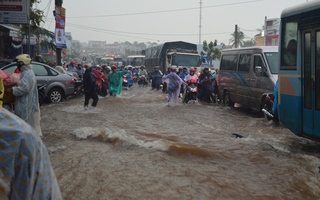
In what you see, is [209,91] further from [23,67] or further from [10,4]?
[23,67]

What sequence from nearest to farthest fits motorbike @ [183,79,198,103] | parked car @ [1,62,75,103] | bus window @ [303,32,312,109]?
bus window @ [303,32,312,109] → parked car @ [1,62,75,103] → motorbike @ [183,79,198,103]

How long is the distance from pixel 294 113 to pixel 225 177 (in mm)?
2166

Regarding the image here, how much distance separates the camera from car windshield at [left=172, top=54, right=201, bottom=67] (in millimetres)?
22641

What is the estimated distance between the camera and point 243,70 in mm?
11555

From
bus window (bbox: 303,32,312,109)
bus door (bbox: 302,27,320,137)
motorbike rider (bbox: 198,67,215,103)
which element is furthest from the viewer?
motorbike rider (bbox: 198,67,215,103)

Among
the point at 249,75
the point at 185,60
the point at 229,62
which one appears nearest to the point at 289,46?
the point at 249,75

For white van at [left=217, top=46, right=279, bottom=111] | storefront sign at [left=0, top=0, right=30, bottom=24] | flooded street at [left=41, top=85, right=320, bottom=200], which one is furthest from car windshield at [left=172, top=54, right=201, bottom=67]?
flooded street at [left=41, top=85, right=320, bottom=200]

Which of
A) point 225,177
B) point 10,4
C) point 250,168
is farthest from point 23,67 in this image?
point 10,4

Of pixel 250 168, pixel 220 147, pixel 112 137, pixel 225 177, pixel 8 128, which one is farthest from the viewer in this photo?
pixel 112 137

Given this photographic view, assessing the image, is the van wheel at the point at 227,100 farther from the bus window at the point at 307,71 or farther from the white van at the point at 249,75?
the bus window at the point at 307,71

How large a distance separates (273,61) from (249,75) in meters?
1.05

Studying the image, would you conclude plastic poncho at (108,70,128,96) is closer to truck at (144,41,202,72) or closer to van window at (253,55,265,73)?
truck at (144,41,202,72)

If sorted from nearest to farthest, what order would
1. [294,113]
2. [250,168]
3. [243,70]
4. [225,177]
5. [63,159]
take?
[225,177] < [250,168] < [63,159] < [294,113] < [243,70]

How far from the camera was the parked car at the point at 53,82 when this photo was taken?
12.7 metres
